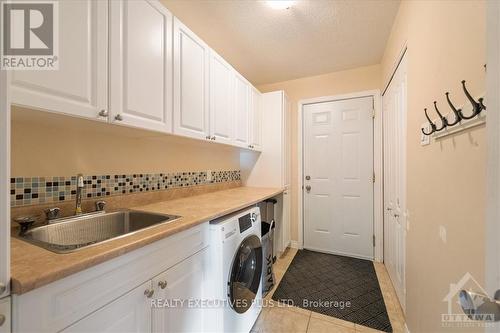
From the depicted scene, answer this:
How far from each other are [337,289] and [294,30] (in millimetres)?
2510

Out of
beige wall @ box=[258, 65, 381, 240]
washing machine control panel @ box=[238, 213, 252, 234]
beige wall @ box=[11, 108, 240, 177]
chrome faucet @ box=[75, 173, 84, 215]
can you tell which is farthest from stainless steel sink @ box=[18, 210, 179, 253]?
beige wall @ box=[258, 65, 381, 240]

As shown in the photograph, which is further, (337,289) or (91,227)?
(337,289)

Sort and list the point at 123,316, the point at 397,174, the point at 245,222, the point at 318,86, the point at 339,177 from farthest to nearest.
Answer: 1. the point at 318,86
2. the point at 339,177
3. the point at 397,174
4. the point at 245,222
5. the point at 123,316

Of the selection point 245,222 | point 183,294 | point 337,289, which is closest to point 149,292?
point 183,294

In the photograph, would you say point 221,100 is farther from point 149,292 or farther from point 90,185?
point 149,292

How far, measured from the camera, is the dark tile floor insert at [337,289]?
1685mm

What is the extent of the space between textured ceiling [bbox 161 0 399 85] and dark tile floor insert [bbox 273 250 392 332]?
8.10 ft

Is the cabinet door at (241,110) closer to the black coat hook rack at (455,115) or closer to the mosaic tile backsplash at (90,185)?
the mosaic tile backsplash at (90,185)

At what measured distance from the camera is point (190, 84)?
5.08 ft

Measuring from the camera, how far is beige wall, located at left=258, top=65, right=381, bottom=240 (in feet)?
8.79

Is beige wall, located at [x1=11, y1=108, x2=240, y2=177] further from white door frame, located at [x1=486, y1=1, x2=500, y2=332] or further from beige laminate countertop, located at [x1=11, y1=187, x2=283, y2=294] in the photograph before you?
white door frame, located at [x1=486, y1=1, x2=500, y2=332]

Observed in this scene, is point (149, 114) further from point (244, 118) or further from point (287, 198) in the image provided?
point (287, 198)

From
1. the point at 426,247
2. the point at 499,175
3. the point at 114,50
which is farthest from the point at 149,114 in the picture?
the point at 426,247

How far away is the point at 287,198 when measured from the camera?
2939 millimetres
